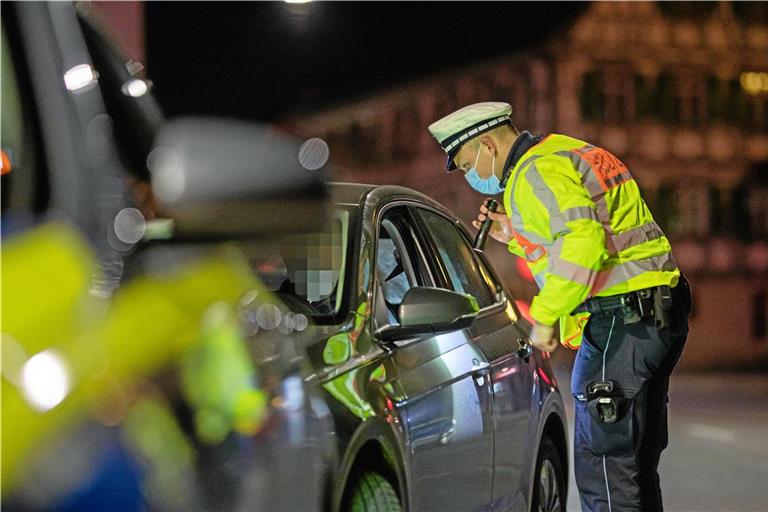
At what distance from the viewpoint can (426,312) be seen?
14.5 ft

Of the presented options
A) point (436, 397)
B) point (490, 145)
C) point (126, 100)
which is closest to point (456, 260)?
point (490, 145)

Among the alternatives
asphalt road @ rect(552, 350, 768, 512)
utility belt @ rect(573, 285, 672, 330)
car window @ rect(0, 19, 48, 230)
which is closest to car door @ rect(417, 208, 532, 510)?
utility belt @ rect(573, 285, 672, 330)

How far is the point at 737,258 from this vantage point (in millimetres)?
53281

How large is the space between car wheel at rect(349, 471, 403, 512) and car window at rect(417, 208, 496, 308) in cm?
162

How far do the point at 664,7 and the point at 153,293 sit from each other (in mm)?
54345

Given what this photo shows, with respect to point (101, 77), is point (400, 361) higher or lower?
lower

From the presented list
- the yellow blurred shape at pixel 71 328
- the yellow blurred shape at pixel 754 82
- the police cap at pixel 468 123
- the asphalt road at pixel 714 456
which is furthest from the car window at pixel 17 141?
the yellow blurred shape at pixel 754 82

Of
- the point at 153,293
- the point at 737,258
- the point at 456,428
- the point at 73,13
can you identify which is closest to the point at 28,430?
the point at 153,293

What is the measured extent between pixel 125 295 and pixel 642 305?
2.79m

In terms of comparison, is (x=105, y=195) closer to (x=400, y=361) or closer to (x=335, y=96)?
(x=400, y=361)

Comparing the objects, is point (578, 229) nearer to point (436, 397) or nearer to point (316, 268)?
point (436, 397)

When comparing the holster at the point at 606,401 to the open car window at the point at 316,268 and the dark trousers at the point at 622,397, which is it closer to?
the dark trousers at the point at 622,397

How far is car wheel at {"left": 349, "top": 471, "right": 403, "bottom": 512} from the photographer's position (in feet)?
13.1

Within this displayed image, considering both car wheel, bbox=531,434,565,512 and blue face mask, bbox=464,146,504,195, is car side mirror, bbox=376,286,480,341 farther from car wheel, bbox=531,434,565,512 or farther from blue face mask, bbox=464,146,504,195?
car wheel, bbox=531,434,565,512
